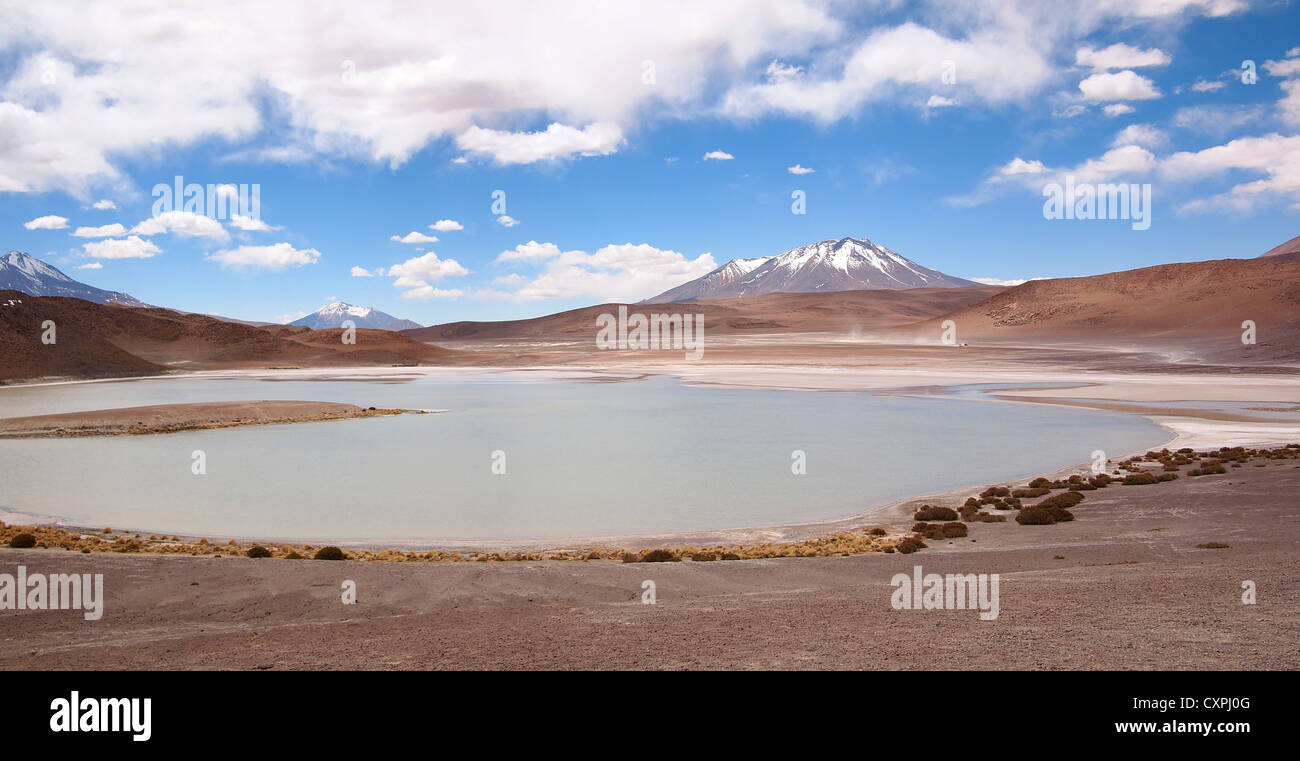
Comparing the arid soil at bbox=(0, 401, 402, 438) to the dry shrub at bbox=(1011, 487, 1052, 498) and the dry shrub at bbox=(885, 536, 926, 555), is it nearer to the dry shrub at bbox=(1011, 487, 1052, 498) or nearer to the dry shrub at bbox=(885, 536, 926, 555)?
the dry shrub at bbox=(1011, 487, 1052, 498)

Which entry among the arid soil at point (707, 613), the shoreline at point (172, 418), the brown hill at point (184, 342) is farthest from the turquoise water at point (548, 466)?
the brown hill at point (184, 342)

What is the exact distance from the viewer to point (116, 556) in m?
11.0

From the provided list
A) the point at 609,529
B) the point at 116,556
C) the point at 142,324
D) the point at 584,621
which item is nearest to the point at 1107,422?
the point at 609,529

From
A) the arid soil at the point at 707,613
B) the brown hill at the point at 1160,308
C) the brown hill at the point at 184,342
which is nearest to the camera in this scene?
the arid soil at the point at 707,613

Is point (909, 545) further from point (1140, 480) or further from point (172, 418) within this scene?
point (172, 418)

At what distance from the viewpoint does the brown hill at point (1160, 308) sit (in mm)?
83375

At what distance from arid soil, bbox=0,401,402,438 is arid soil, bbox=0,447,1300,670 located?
79.5ft

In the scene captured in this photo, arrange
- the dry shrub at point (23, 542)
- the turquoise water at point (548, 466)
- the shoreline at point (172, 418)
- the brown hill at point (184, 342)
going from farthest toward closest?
1. the brown hill at point (184, 342)
2. the shoreline at point (172, 418)
3. the turquoise water at point (548, 466)
4. the dry shrub at point (23, 542)

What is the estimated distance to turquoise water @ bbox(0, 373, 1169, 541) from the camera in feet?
52.2

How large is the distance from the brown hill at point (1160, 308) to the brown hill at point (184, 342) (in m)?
79.9

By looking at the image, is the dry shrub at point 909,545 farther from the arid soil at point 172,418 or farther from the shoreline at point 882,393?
the arid soil at point 172,418

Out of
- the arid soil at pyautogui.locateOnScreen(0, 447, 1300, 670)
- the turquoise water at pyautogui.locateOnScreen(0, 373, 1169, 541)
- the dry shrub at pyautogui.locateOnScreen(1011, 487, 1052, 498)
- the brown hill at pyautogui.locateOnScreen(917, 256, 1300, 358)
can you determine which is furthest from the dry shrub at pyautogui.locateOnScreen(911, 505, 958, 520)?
the brown hill at pyautogui.locateOnScreen(917, 256, 1300, 358)

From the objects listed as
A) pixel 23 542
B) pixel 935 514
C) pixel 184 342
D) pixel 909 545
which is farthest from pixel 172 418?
pixel 184 342

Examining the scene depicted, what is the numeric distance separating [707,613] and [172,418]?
33.6 metres
